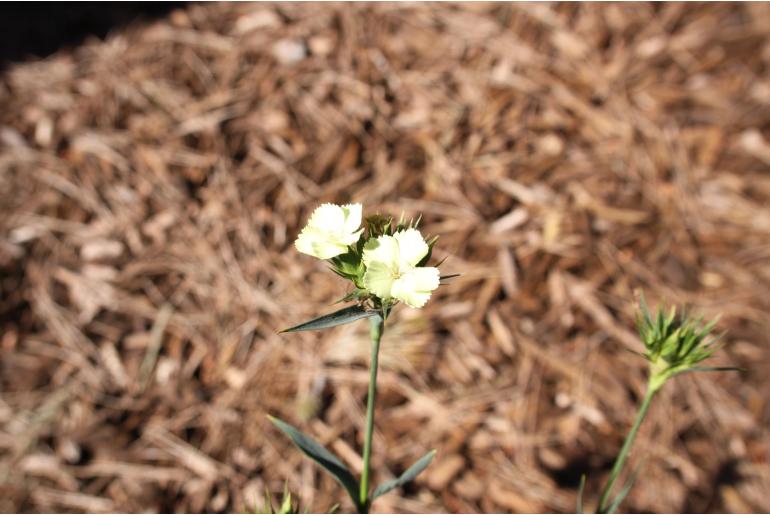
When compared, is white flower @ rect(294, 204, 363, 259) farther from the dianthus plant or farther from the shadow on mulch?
the shadow on mulch

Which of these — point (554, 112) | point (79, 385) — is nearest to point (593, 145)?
point (554, 112)

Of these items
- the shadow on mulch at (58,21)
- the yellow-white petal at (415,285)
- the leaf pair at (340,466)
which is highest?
the yellow-white petal at (415,285)

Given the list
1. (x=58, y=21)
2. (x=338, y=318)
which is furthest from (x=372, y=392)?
(x=58, y=21)

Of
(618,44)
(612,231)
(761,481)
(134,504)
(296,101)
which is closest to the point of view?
(134,504)

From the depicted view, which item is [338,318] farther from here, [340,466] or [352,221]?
[340,466]

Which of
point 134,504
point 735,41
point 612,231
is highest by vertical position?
point 735,41

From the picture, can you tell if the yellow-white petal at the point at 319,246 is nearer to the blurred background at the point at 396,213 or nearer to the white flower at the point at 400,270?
the white flower at the point at 400,270

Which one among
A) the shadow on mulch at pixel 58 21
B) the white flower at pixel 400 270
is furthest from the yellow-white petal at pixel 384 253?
the shadow on mulch at pixel 58 21

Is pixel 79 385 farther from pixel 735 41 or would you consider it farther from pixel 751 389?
pixel 735 41
